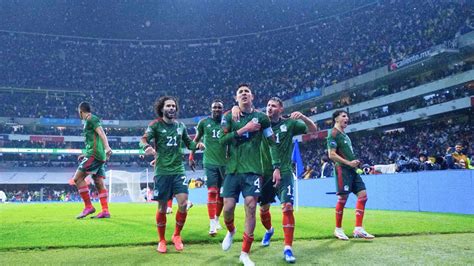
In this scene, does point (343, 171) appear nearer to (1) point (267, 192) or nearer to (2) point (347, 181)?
(2) point (347, 181)

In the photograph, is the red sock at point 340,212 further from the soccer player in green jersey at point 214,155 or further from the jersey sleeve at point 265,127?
the jersey sleeve at point 265,127

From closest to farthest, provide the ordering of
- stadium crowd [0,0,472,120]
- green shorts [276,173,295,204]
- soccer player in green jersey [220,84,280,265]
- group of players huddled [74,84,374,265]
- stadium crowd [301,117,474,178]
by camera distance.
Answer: soccer player in green jersey [220,84,280,265] < group of players huddled [74,84,374,265] < green shorts [276,173,295,204] < stadium crowd [301,117,474,178] < stadium crowd [0,0,472,120]

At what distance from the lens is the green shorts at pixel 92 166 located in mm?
9703

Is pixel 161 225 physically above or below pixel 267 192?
Answer: below

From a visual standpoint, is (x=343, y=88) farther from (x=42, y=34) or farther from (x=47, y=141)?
(x=42, y=34)

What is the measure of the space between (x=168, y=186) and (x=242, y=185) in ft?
5.04

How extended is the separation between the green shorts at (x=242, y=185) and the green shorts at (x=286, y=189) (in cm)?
70

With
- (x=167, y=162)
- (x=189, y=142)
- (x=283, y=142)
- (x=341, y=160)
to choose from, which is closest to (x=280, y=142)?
(x=283, y=142)

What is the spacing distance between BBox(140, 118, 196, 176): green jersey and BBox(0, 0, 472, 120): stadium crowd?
125 feet

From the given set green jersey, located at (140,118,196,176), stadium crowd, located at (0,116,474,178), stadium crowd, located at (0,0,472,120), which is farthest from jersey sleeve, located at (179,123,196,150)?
stadium crowd, located at (0,0,472,120)

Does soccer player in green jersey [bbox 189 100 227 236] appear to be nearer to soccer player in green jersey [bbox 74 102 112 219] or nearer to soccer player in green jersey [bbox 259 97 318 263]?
soccer player in green jersey [bbox 259 97 318 263]

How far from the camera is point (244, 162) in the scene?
19.2 ft

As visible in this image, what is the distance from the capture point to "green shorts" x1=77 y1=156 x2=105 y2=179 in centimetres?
970

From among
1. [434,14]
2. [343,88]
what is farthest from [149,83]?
[434,14]
